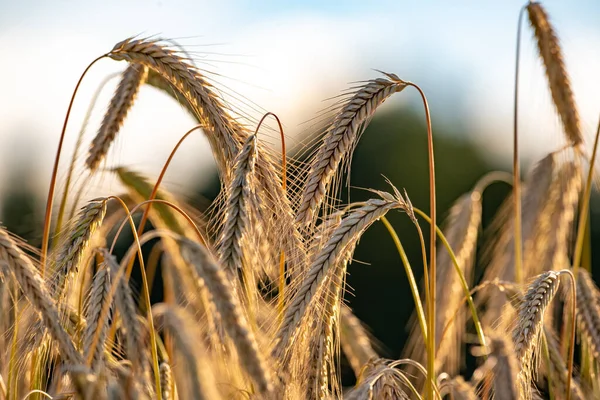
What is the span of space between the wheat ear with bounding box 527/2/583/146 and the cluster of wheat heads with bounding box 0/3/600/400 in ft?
0.05

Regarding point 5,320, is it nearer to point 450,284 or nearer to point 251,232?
point 251,232

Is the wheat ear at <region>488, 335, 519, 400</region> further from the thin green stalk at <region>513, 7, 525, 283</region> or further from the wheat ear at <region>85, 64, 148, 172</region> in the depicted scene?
the wheat ear at <region>85, 64, 148, 172</region>

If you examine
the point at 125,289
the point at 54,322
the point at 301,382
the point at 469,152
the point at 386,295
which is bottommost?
the point at 386,295

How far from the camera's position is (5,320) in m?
2.75

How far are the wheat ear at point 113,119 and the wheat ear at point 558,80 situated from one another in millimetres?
1898

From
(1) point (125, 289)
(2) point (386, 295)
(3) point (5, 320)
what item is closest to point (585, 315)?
(1) point (125, 289)

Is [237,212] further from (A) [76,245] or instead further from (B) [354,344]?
(B) [354,344]

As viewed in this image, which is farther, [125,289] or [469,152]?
[469,152]

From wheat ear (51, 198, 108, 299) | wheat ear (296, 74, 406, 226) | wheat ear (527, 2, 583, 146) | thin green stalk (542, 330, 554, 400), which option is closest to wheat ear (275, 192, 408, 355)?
wheat ear (296, 74, 406, 226)

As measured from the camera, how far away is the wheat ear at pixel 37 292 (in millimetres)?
1748

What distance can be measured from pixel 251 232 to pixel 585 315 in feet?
4.50

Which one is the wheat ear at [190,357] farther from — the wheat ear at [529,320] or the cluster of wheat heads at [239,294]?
the wheat ear at [529,320]

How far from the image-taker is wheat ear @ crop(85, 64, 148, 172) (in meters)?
2.85

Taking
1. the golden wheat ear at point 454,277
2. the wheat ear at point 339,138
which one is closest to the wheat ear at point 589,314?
the golden wheat ear at point 454,277
